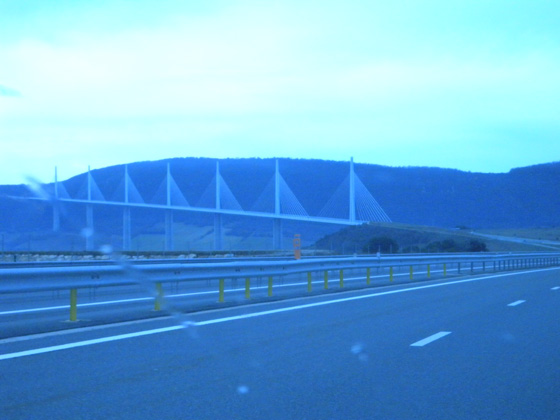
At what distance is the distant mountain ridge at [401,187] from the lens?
5575 centimetres

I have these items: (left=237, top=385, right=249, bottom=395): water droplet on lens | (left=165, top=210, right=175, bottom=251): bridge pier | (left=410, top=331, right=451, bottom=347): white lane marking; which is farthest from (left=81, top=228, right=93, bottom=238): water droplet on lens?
(left=165, top=210, right=175, bottom=251): bridge pier

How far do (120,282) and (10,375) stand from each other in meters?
4.82

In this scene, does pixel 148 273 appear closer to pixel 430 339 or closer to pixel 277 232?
pixel 430 339

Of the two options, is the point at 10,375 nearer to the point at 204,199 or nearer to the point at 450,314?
the point at 450,314

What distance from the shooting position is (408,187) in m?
95.3

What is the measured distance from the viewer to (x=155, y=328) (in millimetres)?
12234

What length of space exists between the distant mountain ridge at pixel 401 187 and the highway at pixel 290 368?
1778 cm

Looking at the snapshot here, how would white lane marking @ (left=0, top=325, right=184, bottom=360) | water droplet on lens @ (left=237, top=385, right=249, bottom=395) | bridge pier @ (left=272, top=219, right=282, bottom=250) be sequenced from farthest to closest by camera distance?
bridge pier @ (left=272, top=219, right=282, bottom=250), white lane marking @ (left=0, top=325, right=184, bottom=360), water droplet on lens @ (left=237, top=385, right=249, bottom=395)

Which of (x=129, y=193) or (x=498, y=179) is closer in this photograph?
(x=129, y=193)

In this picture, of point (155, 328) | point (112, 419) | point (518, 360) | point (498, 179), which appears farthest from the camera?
point (498, 179)

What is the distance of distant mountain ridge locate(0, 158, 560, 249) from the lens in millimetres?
55750

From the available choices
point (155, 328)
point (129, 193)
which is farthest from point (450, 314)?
point (129, 193)

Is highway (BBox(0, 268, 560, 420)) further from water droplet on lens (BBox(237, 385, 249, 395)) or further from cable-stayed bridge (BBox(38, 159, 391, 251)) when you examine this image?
cable-stayed bridge (BBox(38, 159, 391, 251))

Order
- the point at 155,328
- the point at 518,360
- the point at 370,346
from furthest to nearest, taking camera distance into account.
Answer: the point at 155,328
the point at 370,346
the point at 518,360
